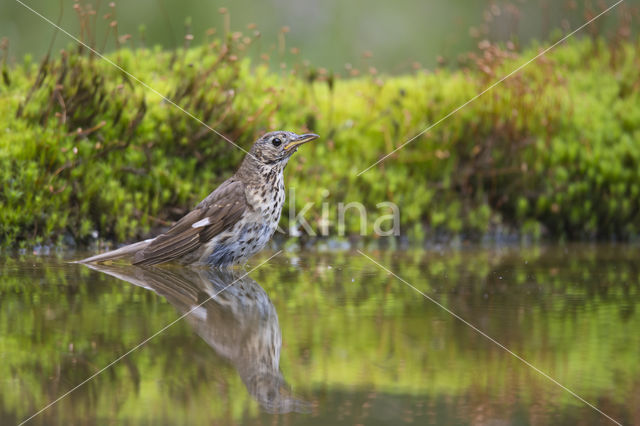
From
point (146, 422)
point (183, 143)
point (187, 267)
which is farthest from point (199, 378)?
point (183, 143)

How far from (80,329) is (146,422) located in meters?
1.34

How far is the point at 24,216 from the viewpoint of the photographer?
21.1ft

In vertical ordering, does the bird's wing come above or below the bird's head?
below

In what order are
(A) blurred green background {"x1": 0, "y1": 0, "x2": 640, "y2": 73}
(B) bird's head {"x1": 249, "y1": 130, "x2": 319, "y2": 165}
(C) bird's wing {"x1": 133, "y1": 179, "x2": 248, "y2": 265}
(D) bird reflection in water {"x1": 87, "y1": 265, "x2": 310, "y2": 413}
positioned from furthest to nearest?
(A) blurred green background {"x1": 0, "y1": 0, "x2": 640, "y2": 73}, (B) bird's head {"x1": 249, "y1": 130, "x2": 319, "y2": 165}, (C) bird's wing {"x1": 133, "y1": 179, "x2": 248, "y2": 265}, (D) bird reflection in water {"x1": 87, "y1": 265, "x2": 310, "y2": 413}

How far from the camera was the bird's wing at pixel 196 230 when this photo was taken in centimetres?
574

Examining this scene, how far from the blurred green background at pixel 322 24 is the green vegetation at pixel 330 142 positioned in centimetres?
401

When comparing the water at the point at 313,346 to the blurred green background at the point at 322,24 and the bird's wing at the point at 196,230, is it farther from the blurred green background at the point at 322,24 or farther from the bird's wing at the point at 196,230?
the blurred green background at the point at 322,24

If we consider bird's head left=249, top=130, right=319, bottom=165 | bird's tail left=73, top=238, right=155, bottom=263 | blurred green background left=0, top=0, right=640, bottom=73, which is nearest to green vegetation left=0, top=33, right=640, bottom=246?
bird's tail left=73, top=238, right=155, bottom=263

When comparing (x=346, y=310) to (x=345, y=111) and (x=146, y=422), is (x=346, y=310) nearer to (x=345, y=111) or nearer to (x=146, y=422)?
(x=146, y=422)

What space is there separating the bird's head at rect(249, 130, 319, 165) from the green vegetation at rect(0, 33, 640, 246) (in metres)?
1.26

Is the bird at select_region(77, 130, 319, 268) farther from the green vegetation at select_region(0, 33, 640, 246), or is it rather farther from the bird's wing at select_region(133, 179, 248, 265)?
the green vegetation at select_region(0, 33, 640, 246)

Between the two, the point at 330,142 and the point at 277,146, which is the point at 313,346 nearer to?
the point at 277,146

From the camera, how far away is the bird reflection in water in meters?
2.93

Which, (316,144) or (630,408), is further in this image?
(316,144)
